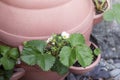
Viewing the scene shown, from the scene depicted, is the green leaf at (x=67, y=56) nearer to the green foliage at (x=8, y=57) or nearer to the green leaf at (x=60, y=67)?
the green leaf at (x=60, y=67)

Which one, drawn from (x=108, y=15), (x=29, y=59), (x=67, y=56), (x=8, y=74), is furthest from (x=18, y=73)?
(x=108, y=15)

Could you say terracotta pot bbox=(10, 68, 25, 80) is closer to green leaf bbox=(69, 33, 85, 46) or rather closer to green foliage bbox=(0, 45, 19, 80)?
green foliage bbox=(0, 45, 19, 80)

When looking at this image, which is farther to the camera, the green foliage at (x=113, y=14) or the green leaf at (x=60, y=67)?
the green foliage at (x=113, y=14)

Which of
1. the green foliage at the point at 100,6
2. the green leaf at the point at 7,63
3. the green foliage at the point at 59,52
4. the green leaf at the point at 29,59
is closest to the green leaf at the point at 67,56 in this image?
the green foliage at the point at 59,52

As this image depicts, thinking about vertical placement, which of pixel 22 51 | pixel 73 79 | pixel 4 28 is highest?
pixel 4 28

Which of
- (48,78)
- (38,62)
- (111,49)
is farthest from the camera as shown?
(111,49)

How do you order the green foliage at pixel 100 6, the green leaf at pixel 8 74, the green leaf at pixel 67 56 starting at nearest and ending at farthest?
the green leaf at pixel 67 56
the green leaf at pixel 8 74
the green foliage at pixel 100 6

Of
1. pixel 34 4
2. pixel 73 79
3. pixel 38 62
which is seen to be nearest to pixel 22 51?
pixel 38 62

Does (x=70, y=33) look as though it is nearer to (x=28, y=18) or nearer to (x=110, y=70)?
(x=28, y=18)
